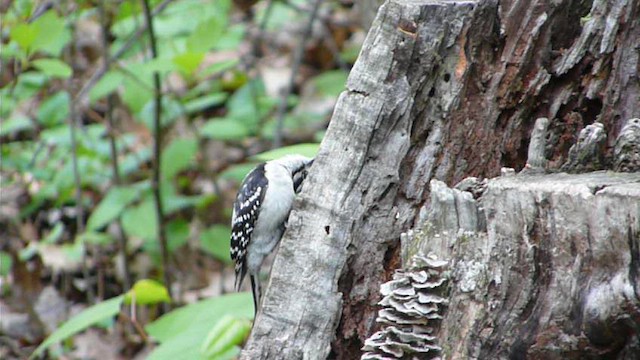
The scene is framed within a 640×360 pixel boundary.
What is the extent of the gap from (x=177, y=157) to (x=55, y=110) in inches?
34.8

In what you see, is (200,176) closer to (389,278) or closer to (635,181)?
(389,278)

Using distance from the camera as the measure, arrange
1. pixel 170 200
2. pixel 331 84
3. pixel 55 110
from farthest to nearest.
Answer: pixel 331 84 < pixel 170 200 < pixel 55 110

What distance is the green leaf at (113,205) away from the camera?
5.43 metres

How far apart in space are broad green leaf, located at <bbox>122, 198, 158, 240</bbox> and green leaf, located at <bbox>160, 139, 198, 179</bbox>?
0.24 m

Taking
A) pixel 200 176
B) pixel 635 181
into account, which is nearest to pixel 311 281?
pixel 635 181

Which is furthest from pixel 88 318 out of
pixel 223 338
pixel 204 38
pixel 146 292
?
pixel 204 38

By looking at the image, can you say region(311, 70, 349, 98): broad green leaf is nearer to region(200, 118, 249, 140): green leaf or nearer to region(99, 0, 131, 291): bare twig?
region(200, 118, 249, 140): green leaf

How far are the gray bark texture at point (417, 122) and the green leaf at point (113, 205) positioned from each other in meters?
2.69

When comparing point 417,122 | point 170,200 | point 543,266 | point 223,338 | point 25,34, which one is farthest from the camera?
point 170,200

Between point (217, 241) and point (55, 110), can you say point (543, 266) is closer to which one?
point (217, 241)

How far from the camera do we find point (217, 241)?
586 centimetres

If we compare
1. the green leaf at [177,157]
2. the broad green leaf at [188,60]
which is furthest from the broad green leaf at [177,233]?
the broad green leaf at [188,60]

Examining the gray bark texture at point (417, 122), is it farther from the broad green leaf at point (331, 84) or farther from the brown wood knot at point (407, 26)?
the broad green leaf at point (331, 84)

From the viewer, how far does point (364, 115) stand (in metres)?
2.93
